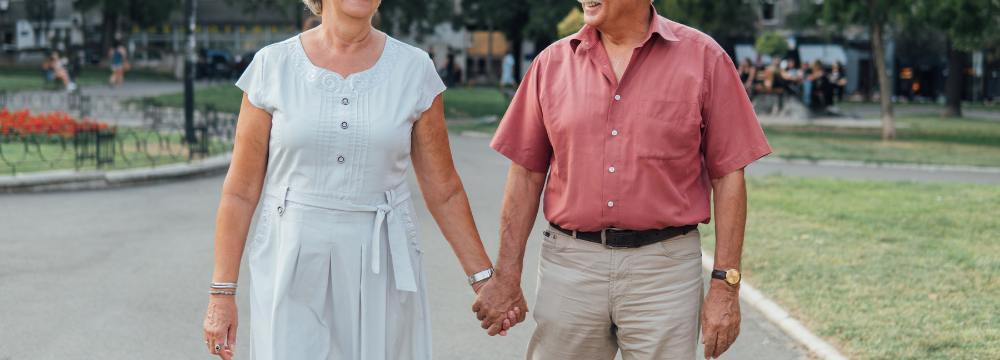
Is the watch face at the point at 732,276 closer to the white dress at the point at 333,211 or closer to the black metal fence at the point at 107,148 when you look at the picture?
the white dress at the point at 333,211

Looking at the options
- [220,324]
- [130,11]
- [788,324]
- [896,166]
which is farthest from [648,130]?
[130,11]

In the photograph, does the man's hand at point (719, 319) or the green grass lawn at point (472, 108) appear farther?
the green grass lawn at point (472, 108)

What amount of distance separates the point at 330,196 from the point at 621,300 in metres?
0.95

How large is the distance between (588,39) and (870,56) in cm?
7141

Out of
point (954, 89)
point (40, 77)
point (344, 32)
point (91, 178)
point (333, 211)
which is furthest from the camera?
point (40, 77)

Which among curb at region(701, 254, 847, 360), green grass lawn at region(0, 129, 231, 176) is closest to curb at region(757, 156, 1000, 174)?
green grass lawn at region(0, 129, 231, 176)

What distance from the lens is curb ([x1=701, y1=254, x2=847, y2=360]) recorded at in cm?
708

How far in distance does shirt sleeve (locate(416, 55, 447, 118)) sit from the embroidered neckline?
108 millimetres

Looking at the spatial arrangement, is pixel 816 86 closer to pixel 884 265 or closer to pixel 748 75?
pixel 748 75

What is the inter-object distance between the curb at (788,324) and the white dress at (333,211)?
2.49m

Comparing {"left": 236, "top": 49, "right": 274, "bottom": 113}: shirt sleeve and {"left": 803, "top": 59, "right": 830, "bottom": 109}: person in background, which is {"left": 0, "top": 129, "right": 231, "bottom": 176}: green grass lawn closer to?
{"left": 236, "top": 49, "right": 274, "bottom": 113}: shirt sleeve

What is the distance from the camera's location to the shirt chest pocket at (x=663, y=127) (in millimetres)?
→ 4148

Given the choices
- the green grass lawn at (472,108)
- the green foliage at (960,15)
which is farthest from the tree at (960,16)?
the green grass lawn at (472,108)

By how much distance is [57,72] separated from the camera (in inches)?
1718
